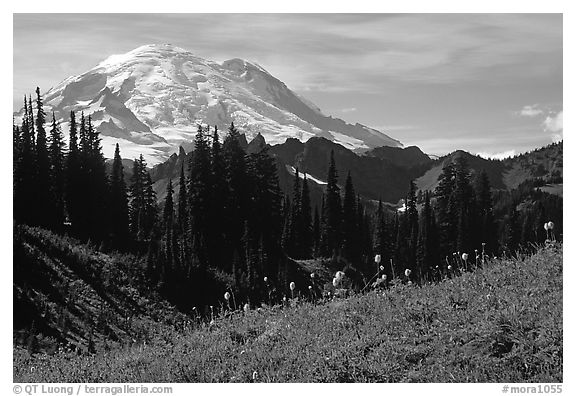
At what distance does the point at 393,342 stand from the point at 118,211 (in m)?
58.3

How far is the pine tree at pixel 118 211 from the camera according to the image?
2387 inches

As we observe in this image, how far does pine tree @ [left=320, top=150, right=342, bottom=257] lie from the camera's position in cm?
7412

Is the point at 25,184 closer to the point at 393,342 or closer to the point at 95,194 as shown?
the point at 95,194

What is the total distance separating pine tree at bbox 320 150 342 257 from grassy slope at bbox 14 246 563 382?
62.3 m

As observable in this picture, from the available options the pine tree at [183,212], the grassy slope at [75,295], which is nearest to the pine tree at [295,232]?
the pine tree at [183,212]

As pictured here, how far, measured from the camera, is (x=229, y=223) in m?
62.7

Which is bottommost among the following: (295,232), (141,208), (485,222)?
(295,232)

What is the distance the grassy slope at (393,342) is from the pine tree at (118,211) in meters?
47.8

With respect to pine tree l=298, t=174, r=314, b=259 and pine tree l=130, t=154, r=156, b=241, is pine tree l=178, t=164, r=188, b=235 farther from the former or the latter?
pine tree l=298, t=174, r=314, b=259

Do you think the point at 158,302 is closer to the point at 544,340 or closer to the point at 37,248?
the point at 37,248

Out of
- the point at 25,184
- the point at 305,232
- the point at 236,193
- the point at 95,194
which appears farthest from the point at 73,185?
the point at 305,232

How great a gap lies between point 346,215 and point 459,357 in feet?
227

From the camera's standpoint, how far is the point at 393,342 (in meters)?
9.44

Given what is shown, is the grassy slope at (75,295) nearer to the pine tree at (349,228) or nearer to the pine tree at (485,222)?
the pine tree at (349,228)
